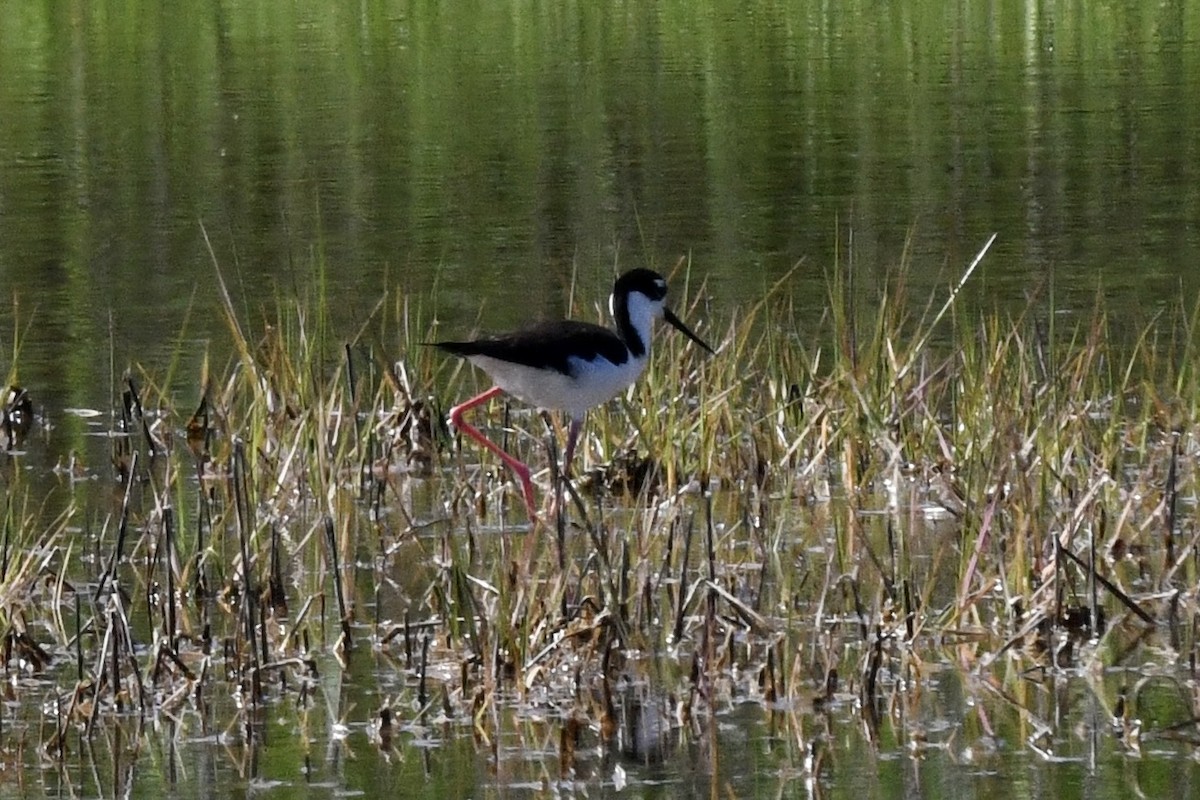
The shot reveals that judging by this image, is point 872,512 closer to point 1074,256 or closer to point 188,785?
point 188,785

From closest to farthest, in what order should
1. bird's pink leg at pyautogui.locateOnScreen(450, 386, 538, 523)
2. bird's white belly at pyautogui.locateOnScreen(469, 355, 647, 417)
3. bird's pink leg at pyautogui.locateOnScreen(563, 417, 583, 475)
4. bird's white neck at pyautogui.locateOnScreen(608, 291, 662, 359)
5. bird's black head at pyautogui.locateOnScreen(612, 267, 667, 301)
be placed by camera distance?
1. bird's pink leg at pyautogui.locateOnScreen(450, 386, 538, 523)
2. bird's white belly at pyautogui.locateOnScreen(469, 355, 647, 417)
3. bird's pink leg at pyautogui.locateOnScreen(563, 417, 583, 475)
4. bird's white neck at pyautogui.locateOnScreen(608, 291, 662, 359)
5. bird's black head at pyautogui.locateOnScreen(612, 267, 667, 301)

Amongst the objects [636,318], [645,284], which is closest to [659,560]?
[636,318]

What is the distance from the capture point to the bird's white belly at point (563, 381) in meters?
8.08

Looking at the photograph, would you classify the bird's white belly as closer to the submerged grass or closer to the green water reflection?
the submerged grass

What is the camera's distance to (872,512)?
7973 millimetres

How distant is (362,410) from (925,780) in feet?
14.7

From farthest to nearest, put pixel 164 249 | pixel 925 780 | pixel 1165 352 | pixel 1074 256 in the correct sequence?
pixel 164 249 → pixel 1074 256 → pixel 1165 352 → pixel 925 780

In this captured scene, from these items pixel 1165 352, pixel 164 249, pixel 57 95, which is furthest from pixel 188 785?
pixel 57 95

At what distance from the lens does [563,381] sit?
8109 millimetres

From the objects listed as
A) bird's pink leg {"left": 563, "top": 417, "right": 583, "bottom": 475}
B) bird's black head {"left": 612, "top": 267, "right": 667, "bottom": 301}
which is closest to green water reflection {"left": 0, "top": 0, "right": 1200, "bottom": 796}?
bird's black head {"left": 612, "top": 267, "right": 667, "bottom": 301}

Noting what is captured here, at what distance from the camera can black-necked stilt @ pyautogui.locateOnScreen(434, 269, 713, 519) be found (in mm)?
8000

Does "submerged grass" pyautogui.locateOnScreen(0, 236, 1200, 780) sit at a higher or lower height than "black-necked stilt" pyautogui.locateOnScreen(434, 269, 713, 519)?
lower

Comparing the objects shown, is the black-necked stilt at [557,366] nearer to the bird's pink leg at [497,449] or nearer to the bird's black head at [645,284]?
the bird's pink leg at [497,449]

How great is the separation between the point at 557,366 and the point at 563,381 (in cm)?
9
